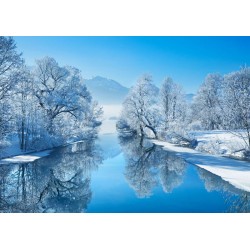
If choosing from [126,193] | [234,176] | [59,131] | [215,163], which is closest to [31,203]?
[126,193]

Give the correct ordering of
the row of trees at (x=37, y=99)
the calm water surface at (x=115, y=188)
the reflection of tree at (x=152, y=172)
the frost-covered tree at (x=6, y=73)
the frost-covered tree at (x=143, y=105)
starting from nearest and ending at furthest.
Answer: the calm water surface at (x=115, y=188)
the reflection of tree at (x=152, y=172)
the frost-covered tree at (x=6, y=73)
the row of trees at (x=37, y=99)
the frost-covered tree at (x=143, y=105)

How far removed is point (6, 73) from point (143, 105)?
25.8 metres

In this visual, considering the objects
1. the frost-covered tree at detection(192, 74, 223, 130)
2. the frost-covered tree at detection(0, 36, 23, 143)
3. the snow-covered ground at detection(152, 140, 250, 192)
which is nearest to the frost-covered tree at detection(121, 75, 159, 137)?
the frost-covered tree at detection(192, 74, 223, 130)

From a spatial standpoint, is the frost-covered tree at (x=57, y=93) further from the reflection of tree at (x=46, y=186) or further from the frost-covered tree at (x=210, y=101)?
the frost-covered tree at (x=210, y=101)

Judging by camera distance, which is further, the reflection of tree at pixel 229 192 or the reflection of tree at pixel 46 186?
the reflection of tree at pixel 46 186

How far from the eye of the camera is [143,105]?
44.8 metres

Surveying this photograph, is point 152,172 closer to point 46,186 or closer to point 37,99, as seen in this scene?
point 46,186

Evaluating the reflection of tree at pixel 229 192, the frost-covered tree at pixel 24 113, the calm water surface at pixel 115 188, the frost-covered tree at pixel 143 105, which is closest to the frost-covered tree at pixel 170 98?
the frost-covered tree at pixel 143 105

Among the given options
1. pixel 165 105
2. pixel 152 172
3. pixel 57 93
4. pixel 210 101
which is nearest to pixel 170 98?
pixel 165 105

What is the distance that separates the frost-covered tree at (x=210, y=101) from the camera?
4275cm

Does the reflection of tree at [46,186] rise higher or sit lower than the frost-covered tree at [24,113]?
lower

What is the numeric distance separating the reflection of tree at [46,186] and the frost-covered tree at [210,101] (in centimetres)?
2676

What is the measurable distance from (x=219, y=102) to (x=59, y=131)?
24.0 m

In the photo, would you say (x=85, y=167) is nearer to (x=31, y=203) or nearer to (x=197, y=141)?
(x=31, y=203)
